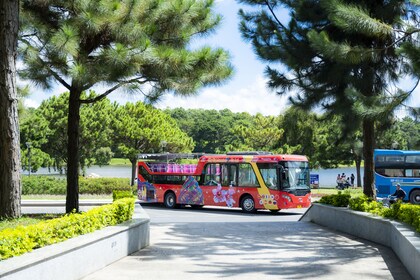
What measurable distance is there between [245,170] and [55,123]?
921 inches

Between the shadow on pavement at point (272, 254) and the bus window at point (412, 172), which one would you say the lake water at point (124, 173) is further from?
the shadow on pavement at point (272, 254)

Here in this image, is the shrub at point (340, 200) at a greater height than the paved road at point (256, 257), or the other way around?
the shrub at point (340, 200)

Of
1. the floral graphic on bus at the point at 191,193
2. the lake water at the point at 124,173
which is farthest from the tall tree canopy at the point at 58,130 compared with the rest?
the lake water at the point at 124,173

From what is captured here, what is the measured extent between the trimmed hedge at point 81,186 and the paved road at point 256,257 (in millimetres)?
19715

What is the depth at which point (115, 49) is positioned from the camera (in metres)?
11.2

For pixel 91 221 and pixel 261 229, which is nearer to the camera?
pixel 91 221

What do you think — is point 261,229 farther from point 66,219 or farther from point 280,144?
point 280,144

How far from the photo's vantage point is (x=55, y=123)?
42.2 metres

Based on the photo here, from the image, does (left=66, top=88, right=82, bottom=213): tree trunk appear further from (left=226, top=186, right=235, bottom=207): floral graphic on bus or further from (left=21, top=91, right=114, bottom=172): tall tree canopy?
(left=21, top=91, right=114, bottom=172): tall tree canopy

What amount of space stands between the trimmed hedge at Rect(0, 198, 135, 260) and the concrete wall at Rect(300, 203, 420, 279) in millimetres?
4728

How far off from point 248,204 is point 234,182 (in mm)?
1158

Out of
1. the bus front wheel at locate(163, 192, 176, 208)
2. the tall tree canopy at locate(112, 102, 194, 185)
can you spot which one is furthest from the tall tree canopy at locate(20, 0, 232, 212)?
→ the tall tree canopy at locate(112, 102, 194, 185)

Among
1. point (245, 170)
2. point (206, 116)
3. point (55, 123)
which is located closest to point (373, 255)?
point (245, 170)

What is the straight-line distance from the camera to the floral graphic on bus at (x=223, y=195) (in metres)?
24.2
